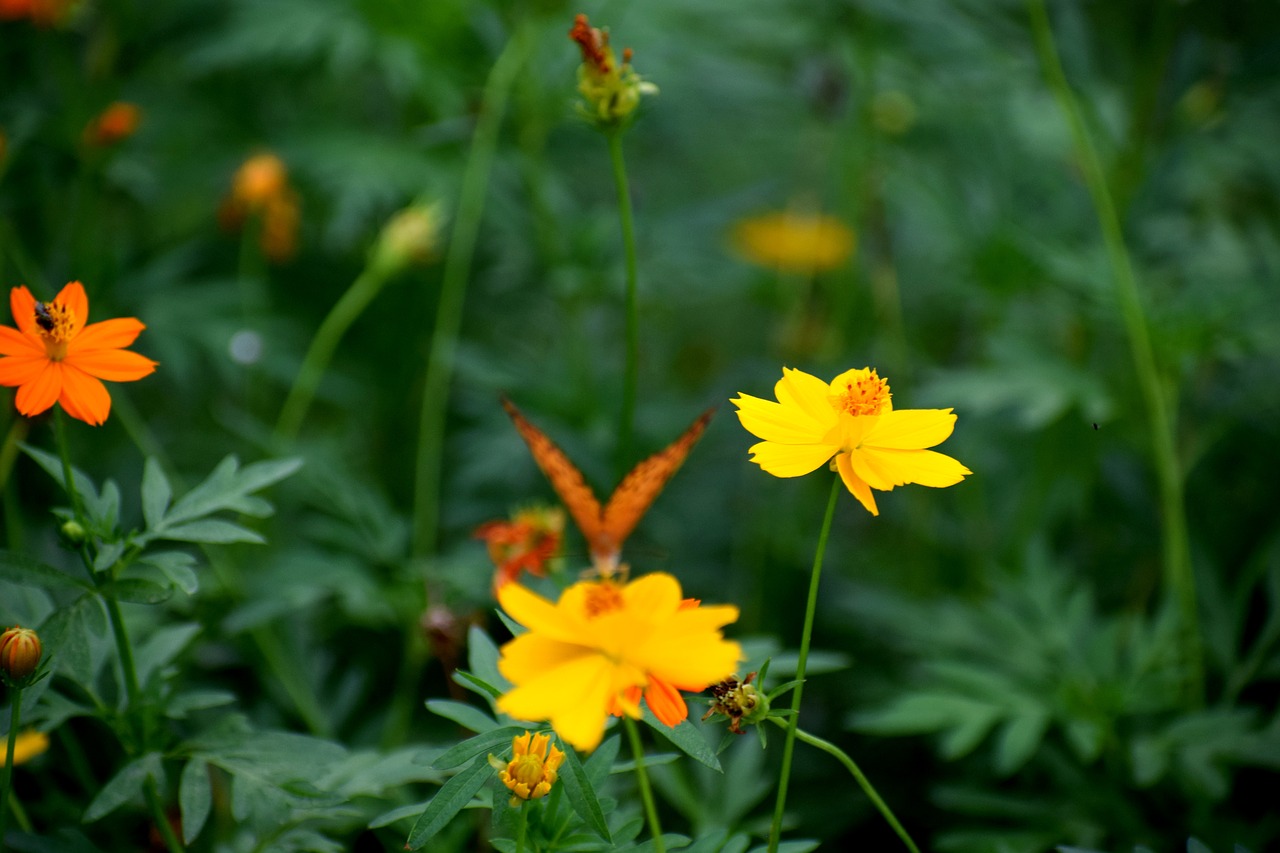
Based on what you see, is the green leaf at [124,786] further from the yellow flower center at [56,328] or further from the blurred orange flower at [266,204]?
the blurred orange flower at [266,204]

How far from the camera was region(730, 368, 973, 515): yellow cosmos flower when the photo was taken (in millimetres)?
428

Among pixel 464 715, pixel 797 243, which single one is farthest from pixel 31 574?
pixel 797 243

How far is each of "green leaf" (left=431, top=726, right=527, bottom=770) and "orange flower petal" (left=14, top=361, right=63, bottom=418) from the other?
0.24 m

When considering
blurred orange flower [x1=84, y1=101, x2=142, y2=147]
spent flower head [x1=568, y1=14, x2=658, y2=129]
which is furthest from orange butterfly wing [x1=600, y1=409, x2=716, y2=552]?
blurred orange flower [x1=84, y1=101, x2=142, y2=147]

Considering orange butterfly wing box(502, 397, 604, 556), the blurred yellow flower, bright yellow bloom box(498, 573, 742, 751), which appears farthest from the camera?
the blurred yellow flower

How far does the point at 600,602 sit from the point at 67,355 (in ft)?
0.96

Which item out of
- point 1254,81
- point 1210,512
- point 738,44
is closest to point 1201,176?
point 1254,81

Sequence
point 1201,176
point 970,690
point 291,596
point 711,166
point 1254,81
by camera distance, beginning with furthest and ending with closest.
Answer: point 711,166
point 1201,176
point 1254,81
point 970,690
point 291,596

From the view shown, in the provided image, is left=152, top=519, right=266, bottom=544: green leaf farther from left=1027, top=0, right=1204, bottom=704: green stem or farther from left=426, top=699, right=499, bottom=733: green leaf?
left=1027, top=0, right=1204, bottom=704: green stem

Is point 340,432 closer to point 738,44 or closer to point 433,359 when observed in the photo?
point 433,359

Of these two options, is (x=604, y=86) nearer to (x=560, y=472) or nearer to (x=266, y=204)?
(x=560, y=472)

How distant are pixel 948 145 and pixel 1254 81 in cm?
40

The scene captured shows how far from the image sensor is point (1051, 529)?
1.22 meters

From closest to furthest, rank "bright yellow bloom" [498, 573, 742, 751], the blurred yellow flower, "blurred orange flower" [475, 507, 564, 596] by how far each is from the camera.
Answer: "bright yellow bloom" [498, 573, 742, 751] → "blurred orange flower" [475, 507, 564, 596] → the blurred yellow flower
